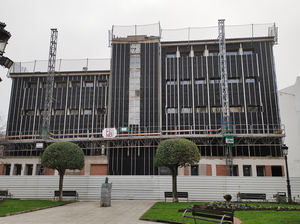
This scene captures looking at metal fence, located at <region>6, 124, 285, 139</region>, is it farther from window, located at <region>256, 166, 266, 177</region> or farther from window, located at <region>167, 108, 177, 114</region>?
window, located at <region>256, 166, 266, 177</region>

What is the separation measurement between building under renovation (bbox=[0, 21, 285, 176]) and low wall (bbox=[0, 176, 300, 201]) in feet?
24.8

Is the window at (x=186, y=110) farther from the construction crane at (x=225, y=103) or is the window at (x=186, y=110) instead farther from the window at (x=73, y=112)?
the window at (x=73, y=112)

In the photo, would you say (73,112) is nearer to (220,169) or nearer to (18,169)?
(18,169)

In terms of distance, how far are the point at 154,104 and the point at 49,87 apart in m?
14.7

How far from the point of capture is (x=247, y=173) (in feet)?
101

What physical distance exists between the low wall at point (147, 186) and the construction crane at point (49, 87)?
10512 mm

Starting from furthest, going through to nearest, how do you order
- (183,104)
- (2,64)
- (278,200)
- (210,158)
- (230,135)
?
(183,104), (210,158), (230,135), (278,200), (2,64)

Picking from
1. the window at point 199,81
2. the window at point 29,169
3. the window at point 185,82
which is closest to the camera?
the window at point 29,169

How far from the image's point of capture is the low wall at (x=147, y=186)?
21312mm

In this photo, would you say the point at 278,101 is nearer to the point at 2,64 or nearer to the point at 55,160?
the point at 55,160

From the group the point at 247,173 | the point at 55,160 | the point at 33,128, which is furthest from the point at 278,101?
the point at 33,128

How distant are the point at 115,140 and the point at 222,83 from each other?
1438 cm

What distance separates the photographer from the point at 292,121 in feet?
112

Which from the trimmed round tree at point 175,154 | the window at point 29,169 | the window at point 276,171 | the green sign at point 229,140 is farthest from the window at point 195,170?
the window at point 29,169
